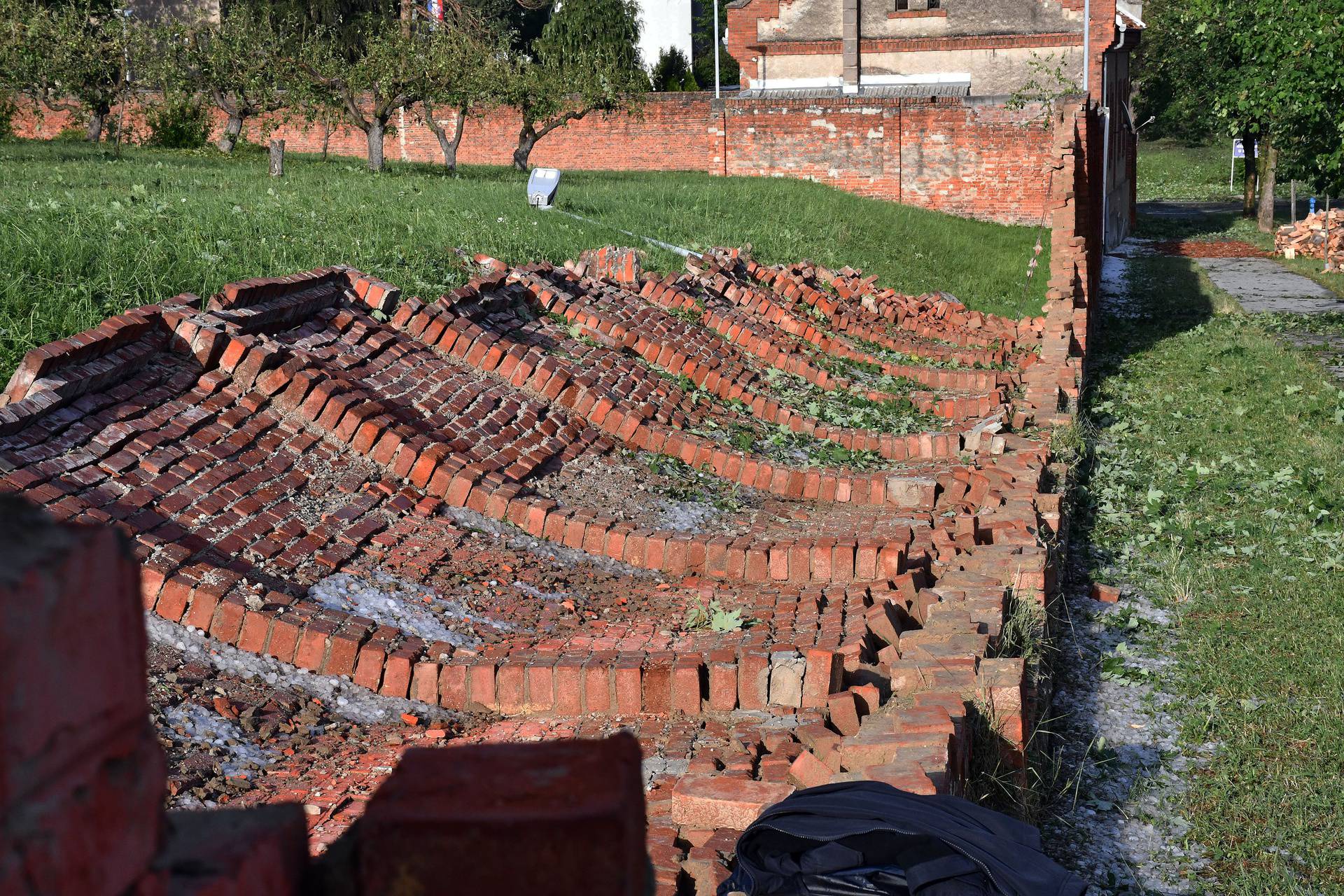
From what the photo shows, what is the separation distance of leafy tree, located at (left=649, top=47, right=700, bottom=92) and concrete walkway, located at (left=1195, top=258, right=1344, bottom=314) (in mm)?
18711

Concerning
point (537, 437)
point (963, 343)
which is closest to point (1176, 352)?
point (963, 343)

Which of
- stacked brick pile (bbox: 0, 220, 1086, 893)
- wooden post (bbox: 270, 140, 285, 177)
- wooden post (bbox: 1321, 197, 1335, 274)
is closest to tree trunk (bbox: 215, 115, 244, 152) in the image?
wooden post (bbox: 270, 140, 285, 177)

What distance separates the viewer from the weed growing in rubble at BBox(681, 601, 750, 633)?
5105 mm

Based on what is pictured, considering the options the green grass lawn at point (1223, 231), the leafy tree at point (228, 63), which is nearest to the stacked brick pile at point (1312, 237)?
the green grass lawn at point (1223, 231)

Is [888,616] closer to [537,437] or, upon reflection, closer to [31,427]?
[537,437]

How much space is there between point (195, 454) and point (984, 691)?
3354 millimetres

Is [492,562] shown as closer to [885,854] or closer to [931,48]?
[885,854]

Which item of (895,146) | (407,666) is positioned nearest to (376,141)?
(895,146)

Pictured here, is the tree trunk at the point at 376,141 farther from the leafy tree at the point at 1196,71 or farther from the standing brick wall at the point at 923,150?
the leafy tree at the point at 1196,71

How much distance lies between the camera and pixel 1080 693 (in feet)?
17.3

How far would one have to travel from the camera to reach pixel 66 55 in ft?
70.9

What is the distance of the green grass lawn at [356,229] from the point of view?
20.6ft

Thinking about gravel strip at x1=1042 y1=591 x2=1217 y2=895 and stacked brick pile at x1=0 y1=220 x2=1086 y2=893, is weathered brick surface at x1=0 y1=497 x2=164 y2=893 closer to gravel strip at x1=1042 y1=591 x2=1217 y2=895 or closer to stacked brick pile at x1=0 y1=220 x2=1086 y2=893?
stacked brick pile at x1=0 y1=220 x2=1086 y2=893

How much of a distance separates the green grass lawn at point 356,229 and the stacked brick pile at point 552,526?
1.61 feet
